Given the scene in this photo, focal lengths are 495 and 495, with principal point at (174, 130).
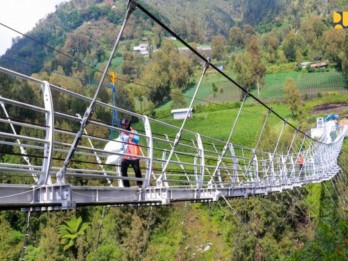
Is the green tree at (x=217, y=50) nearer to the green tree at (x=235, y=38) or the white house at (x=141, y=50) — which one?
the green tree at (x=235, y=38)

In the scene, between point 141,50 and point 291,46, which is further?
point 141,50

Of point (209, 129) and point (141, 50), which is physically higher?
point (141, 50)

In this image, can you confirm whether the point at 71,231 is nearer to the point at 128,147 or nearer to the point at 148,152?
the point at 128,147

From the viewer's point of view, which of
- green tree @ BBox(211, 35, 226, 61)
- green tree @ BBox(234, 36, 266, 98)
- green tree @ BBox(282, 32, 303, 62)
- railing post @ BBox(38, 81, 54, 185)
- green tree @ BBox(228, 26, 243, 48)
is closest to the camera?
railing post @ BBox(38, 81, 54, 185)

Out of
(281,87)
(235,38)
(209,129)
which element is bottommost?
(209,129)

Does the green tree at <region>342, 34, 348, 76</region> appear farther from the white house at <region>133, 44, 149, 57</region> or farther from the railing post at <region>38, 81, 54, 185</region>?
the railing post at <region>38, 81, 54, 185</region>

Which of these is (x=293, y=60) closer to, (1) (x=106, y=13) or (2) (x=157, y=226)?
(2) (x=157, y=226)

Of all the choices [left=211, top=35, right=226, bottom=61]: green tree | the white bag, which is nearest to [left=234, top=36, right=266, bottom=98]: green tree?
[left=211, top=35, right=226, bottom=61]: green tree

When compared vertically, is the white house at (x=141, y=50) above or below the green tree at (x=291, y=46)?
above

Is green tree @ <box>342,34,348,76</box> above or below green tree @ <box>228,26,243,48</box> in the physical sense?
below

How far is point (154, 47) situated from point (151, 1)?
3959 cm

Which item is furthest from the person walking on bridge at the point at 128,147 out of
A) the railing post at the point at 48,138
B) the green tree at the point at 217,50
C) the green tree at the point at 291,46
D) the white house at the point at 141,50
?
the white house at the point at 141,50

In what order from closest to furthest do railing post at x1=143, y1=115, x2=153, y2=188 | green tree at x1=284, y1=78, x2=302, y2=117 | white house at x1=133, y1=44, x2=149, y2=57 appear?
railing post at x1=143, y1=115, x2=153, y2=188 → green tree at x1=284, y1=78, x2=302, y2=117 → white house at x1=133, y1=44, x2=149, y2=57

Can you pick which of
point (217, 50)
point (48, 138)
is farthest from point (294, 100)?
point (217, 50)
